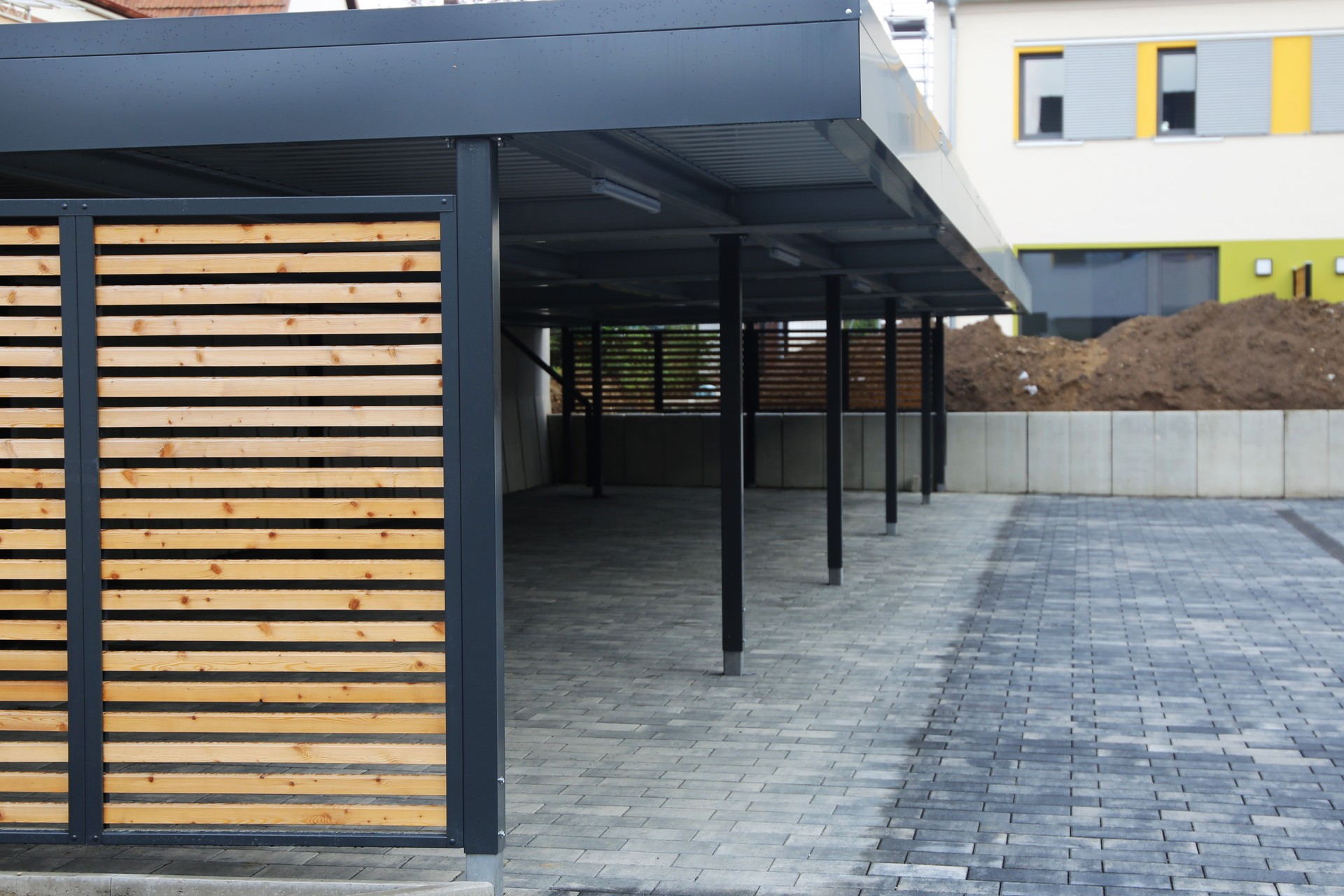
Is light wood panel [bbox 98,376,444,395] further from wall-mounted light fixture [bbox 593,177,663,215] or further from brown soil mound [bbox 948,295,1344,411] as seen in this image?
brown soil mound [bbox 948,295,1344,411]

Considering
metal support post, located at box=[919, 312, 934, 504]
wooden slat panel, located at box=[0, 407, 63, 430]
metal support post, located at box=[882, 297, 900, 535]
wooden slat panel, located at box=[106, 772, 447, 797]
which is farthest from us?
metal support post, located at box=[919, 312, 934, 504]

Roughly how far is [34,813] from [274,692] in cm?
95

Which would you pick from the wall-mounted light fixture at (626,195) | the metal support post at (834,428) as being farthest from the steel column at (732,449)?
the metal support post at (834,428)

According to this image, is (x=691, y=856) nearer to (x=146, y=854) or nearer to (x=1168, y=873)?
(x=1168, y=873)

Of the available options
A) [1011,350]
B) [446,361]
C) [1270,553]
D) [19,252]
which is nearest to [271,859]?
[446,361]

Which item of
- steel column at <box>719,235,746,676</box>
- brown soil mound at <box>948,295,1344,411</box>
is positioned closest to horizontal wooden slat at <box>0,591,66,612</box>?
steel column at <box>719,235,746,676</box>

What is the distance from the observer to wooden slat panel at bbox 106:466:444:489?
464 cm

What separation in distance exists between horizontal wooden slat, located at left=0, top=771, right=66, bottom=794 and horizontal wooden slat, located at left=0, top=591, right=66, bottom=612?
571 mm

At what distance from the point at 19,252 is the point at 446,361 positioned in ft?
5.67

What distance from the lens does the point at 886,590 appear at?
11859 mm

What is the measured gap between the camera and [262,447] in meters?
4.70

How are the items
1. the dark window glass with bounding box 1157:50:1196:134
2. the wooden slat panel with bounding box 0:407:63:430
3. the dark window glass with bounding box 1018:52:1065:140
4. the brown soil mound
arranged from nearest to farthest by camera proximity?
the wooden slat panel with bounding box 0:407:63:430 < the brown soil mound < the dark window glass with bounding box 1157:50:1196:134 < the dark window glass with bounding box 1018:52:1065:140

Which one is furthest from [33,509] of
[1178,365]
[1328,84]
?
[1328,84]

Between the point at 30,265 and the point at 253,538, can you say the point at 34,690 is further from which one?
the point at 30,265
